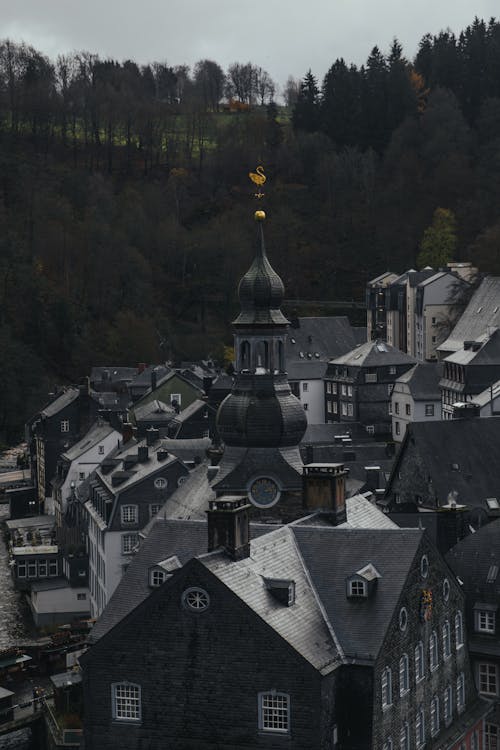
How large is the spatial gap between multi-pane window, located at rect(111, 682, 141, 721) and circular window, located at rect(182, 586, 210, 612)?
2.62 metres

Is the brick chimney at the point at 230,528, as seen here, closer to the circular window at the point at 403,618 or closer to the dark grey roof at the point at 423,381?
the circular window at the point at 403,618

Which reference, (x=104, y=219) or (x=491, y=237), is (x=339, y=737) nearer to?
(x=491, y=237)

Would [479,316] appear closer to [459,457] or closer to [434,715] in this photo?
[459,457]

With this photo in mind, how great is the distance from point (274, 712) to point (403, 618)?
435cm

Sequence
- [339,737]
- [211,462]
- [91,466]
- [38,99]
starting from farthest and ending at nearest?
1. [38,99]
2. [91,466]
3. [211,462]
4. [339,737]

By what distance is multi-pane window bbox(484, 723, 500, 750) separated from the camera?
41.6 meters

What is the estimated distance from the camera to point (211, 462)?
54594mm

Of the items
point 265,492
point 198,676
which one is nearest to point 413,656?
point 198,676

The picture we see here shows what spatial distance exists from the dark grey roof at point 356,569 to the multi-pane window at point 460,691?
5.73 metres

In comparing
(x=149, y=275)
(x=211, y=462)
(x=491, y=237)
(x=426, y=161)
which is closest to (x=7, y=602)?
(x=211, y=462)

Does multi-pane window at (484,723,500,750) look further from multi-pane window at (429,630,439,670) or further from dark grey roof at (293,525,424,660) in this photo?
dark grey roof at (293,525,424,660)

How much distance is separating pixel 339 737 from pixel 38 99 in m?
138

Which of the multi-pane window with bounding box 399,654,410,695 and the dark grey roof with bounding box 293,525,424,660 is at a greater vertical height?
the dark grey roof with bounding box 293,525,424,660

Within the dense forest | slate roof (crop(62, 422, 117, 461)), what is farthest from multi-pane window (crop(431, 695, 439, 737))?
the dense forest
